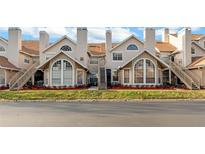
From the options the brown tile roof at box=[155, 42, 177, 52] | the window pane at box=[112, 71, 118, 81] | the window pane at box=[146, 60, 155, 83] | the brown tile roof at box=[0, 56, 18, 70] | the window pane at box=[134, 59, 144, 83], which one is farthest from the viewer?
the window pane at box=[112, 71, 118, 81]

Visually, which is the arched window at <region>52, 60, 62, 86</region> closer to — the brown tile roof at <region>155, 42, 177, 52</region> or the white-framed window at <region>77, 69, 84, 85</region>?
the white-framed window at <region>77, 69, 84, 85</region>

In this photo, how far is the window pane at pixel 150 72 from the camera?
1716 centimetres

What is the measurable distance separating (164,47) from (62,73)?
6.70 m

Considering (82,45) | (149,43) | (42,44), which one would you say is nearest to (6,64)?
(42,44)

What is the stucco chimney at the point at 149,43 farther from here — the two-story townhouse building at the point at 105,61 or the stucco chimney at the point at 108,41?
the stucco chimney at the point at 108,41

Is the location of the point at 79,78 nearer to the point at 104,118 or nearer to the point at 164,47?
the point at 164,47

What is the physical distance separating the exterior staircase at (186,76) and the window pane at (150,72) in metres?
1.14

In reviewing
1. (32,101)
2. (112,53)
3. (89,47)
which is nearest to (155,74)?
(112,53)

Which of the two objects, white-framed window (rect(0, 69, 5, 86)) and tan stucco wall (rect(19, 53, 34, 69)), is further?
tan stucco wall (rect(19, 53, 34, 69))

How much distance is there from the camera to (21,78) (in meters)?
15.0

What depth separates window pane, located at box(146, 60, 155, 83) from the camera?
56.3ft

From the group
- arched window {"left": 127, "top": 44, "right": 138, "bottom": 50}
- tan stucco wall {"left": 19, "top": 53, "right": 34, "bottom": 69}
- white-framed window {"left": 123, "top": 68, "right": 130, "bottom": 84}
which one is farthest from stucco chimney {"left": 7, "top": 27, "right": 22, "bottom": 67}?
arched window {"left": 127, "top": 44, "right": 138, "bottom": 50}
